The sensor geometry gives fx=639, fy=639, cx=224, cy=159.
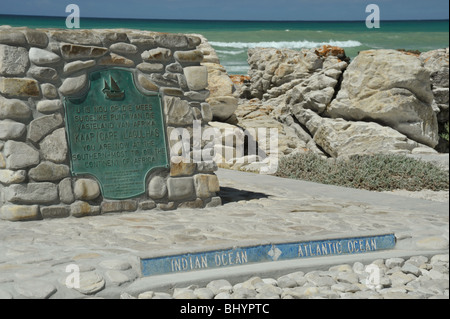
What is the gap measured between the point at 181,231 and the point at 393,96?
7.88 meters

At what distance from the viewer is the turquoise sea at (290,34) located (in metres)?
40.2

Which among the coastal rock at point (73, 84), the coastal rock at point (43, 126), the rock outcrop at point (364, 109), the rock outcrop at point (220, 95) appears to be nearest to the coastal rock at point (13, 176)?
the coastal rock at point (43, 126)

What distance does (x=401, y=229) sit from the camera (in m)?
5.75

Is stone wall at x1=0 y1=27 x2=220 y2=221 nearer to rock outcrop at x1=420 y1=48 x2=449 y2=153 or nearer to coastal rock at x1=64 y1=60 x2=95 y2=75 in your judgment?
coastal rock at x1=64 y1=60 x2=95 y2=75

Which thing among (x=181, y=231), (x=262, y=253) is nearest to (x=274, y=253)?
(x=262, y=253)

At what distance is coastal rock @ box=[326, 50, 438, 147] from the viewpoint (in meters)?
12.4

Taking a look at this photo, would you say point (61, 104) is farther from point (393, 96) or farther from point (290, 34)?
point (290, 34)

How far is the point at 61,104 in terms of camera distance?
6168 mm

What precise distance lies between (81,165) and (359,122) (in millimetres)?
7501

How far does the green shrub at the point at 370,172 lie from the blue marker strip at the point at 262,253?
3.85 meters

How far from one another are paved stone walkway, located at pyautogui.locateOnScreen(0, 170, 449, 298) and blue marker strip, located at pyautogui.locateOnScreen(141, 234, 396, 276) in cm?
8

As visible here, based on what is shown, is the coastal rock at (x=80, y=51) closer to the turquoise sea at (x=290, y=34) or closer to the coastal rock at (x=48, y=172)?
the coastal rock at (x=48, y=172)

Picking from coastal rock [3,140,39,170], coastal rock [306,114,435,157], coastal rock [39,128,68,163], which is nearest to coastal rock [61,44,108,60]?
coastal rock [39,128,68,163]
